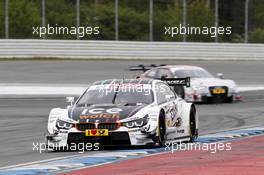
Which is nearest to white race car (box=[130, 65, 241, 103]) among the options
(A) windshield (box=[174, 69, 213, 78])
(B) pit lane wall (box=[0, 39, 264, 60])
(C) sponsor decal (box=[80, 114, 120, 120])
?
(A) windshield (box=[174, 69, 213, 78])

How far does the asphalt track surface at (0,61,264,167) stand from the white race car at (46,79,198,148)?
46cm

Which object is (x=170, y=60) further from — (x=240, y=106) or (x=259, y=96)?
(x=240, y=106)

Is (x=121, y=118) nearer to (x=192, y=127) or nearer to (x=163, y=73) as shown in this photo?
Result: (x=192, y=127)

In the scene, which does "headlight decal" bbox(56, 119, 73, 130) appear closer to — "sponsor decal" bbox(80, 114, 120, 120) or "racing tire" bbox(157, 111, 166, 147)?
"sponsor decal" bbox(80, 114, 120, 120)

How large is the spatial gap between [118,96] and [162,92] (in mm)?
821

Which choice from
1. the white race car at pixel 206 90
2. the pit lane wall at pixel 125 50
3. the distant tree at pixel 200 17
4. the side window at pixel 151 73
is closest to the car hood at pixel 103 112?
the white race car at pixel 206 90

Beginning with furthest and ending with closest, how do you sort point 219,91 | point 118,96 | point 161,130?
1. point 219,91
2. point 118,96
3. point 161,130

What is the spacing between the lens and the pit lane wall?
46000 millimetres

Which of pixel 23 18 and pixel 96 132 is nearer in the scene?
pixel 96 132

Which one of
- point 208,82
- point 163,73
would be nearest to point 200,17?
point 163,73

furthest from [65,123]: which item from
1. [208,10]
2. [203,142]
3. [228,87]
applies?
[208,10]

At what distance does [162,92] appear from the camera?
17.2 metres

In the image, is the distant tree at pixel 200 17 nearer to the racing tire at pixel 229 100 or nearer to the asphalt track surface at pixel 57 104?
the asphalt track surface at pixel 57 104

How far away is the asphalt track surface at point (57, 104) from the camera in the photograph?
18000 mm
